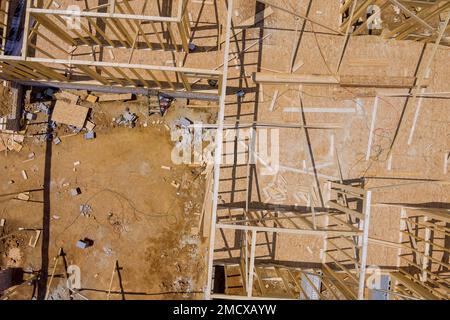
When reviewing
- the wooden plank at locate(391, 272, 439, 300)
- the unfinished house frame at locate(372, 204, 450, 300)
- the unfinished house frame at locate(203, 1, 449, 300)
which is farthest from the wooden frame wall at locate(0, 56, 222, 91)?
the wooden plank at locate(391, 272, 439, 300)

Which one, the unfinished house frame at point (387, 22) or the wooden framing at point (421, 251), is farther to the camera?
the wooden framing at point (421, 251)

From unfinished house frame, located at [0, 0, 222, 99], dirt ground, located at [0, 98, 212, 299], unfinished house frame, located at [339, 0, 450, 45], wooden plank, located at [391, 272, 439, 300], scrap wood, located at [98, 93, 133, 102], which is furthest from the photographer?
dirt ground, located at [0, 98, 212, 299]

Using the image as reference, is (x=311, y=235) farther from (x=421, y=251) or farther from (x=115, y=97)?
(x=115, y=97)

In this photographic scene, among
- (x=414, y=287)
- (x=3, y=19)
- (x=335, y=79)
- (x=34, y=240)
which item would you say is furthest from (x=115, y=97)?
(x=414, y=287)

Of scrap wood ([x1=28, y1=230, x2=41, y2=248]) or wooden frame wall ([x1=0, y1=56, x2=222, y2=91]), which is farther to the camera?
scrap wood ([x1=28, y1=230, x2=41, y2=248])

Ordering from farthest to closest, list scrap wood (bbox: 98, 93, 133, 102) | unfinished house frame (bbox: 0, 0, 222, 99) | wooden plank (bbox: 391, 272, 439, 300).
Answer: scrap wood (bbox: 98, 93, 133, 102), unfinished house frame (bbox: 0, 0, 222, 99), wooden plank (bbox: 391, 272, 439, 300)

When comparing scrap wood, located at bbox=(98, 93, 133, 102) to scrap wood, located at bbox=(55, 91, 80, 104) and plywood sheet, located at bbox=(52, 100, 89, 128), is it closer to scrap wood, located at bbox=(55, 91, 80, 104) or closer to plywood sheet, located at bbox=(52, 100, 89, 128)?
plywood sheet, located at bbox=(52, 100, 89, 128)

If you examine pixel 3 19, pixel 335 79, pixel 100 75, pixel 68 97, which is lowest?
pixel 68 97

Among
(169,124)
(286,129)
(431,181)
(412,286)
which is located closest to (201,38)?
(169,124)

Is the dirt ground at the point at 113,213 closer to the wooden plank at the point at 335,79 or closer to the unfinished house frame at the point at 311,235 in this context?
the unfinished house frame at the point at 311,235

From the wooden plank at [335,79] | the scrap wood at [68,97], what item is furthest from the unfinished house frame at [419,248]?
the scrap wood at [68,97]

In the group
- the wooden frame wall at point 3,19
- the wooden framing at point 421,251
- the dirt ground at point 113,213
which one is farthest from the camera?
the dirt ground at point 113,213

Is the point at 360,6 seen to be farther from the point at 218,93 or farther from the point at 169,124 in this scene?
the point at 169,124
